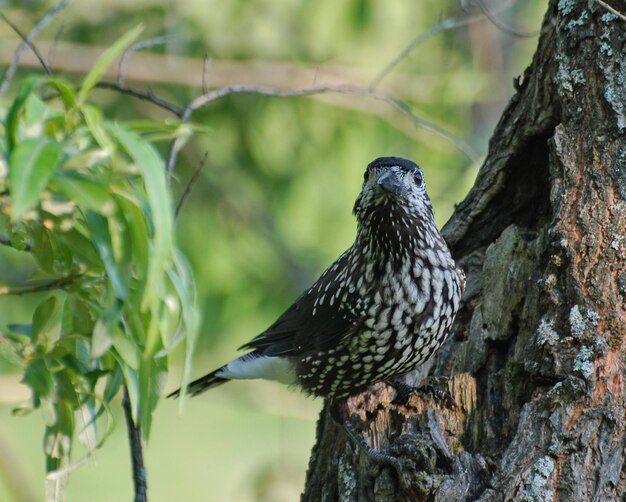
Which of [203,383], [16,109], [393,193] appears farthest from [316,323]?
[16,109]

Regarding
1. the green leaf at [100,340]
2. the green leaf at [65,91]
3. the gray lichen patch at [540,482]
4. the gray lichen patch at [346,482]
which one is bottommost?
the gray lichen patch at [540,482]

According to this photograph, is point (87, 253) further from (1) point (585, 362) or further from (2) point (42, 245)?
(1) point (585, 362)

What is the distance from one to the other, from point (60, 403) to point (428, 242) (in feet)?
6.91

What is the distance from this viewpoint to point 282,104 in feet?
28.1

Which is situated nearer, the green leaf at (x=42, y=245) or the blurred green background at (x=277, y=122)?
the green leaf at (x=42, y=245)

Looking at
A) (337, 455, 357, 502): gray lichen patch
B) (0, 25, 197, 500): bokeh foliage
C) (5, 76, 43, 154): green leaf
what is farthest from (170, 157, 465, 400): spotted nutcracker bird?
(5, 76, 43, 154): green leaf

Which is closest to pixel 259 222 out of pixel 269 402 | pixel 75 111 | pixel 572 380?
pixel 269 402

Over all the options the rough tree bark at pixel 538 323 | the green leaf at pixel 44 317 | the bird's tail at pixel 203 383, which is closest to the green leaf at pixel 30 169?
the green leaf at pixel 44 317

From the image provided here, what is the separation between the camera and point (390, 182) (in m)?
4.37

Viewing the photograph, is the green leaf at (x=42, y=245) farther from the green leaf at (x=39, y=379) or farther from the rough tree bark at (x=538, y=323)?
the rough tree bark at (x=538, y=323)

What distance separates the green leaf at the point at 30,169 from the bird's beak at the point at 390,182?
7.30 ft

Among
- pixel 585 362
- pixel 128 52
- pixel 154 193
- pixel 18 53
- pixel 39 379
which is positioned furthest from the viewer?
pixel 128 52

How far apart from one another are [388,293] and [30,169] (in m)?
2.64

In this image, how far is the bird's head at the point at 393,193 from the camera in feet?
14.5
